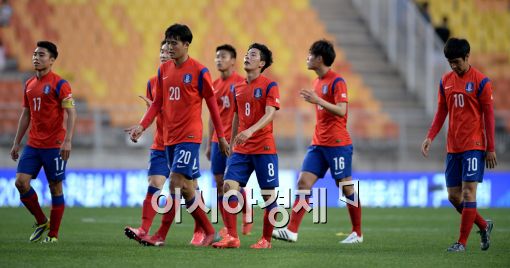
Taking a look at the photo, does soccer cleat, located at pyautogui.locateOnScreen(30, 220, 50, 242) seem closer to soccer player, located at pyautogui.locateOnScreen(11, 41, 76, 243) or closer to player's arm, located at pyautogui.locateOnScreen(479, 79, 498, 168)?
soccer player, located at pyautogui.locateOnScreen(11, 41, 76, 243)

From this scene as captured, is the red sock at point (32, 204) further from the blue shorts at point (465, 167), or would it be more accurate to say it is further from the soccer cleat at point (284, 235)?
the blue shorts at point (465, 167)

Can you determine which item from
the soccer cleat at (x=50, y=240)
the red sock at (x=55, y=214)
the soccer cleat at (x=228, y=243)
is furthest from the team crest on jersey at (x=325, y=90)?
the soccer cleat at (x=50, y=240)

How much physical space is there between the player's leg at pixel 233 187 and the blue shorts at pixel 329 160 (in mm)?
966

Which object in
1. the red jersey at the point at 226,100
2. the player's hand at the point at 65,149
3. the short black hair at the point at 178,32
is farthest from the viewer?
the red jersey at the point at 226,100

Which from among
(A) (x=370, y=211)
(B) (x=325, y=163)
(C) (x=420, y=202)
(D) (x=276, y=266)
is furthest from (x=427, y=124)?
(D) (x=276, y=266)

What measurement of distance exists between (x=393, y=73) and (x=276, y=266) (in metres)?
18.1

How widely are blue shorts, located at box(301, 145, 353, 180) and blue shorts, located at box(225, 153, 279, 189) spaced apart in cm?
87

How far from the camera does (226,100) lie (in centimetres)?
1215

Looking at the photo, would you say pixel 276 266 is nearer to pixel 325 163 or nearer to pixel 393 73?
pixel 325 163

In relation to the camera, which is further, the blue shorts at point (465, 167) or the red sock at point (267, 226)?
the red sock at point (267, 226)

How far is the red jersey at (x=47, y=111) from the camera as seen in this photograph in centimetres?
1073

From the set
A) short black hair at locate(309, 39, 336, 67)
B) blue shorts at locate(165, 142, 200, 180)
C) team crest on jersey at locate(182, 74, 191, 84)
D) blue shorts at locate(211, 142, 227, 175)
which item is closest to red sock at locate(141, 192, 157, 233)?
blue shorts at locate(165, 142, 200, 180)

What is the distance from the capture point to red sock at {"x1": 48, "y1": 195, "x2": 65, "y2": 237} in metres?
10.8

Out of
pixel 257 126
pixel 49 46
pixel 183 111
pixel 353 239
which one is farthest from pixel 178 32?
pixel 353 239
